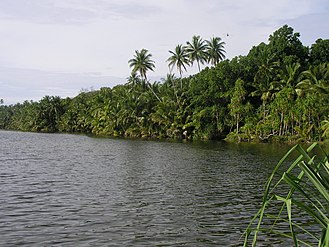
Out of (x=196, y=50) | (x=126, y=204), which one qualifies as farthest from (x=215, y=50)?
(x=126, y=204)

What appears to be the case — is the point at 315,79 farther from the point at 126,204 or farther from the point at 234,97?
the point at 126,204

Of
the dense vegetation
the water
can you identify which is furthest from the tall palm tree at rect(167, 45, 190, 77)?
the water

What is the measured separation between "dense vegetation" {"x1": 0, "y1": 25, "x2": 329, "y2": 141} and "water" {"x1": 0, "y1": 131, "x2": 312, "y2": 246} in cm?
2717

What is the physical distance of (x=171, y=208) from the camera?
1675cm

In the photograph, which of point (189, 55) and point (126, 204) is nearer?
point (126, 204)

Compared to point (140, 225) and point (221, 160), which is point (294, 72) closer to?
point (221, 160)

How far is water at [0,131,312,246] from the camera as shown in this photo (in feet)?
41.1

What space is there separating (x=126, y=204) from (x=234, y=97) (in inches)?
1975

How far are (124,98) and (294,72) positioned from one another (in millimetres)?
39954

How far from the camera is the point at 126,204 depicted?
17.3 metres

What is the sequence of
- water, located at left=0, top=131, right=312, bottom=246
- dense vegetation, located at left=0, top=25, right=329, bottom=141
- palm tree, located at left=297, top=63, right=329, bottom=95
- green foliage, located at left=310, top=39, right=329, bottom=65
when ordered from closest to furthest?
water, located at left=0, top=131, right=312, bottom=246
palm tree, located at left=297, top=63, right=329, bottom=95
dense vegetation, located at left=0, top=25, right=329, bottom=141
green foliage, located at left=310, top=39, right=329, bottom=65

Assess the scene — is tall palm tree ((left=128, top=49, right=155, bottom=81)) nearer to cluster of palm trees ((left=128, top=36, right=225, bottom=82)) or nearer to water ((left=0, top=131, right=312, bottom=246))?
cluster of palm trees ((left=128, top=36, right=225, bottom=82))

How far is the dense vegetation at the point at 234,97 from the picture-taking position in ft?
186

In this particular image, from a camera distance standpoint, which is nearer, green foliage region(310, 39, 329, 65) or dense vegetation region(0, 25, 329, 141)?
dense vegetation region(0, 25, 329, 141)
